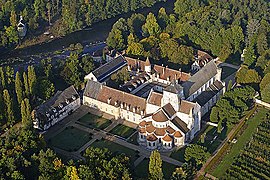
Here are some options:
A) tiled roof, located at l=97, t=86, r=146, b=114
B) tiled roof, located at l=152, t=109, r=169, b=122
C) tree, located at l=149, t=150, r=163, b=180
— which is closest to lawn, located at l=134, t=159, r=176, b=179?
tree, located at l=149, t=150, r=163, b=180

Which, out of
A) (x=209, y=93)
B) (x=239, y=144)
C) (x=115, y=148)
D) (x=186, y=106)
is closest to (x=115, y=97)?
(x=115, y=148)

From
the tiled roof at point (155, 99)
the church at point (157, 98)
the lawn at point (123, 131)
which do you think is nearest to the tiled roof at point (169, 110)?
the church at point (157, 98)

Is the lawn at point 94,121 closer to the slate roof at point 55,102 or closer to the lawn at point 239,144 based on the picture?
the slate roof at point 55,102

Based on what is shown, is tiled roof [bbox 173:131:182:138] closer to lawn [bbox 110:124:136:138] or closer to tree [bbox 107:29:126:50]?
lawn [bbox 110:124:136:138]

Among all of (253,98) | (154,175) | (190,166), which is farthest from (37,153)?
(253,98)

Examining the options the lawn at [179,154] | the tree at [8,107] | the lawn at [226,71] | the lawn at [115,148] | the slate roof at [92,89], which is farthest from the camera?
the lawn at [226,71]

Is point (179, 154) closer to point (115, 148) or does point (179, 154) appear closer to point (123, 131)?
point (115, 148)

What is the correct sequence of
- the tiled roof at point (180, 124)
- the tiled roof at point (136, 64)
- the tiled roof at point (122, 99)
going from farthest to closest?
the tiled roof at point (136, 64) < the tiled roof at point (122, 99) < the tiled roof at point (180, 124)
